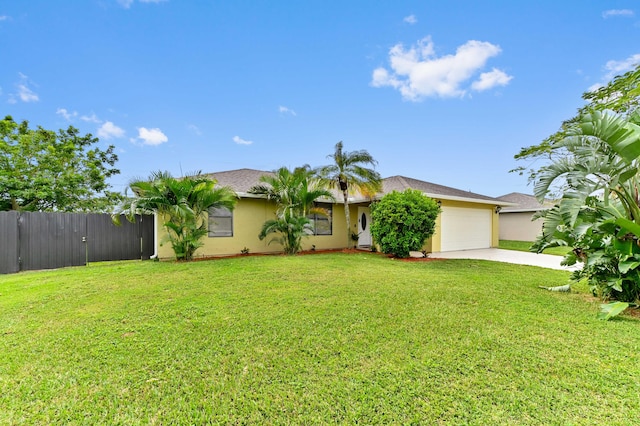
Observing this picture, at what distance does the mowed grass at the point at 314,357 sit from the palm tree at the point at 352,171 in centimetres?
674

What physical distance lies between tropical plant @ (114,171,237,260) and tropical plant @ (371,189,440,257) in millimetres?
5670

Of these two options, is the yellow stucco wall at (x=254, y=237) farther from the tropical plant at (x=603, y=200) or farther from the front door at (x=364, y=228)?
the tropical plant at (x=603, y=200)

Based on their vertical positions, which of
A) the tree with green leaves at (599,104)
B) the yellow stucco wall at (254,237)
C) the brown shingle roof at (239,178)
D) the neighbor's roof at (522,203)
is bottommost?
the yellow stucco wall at (254,237)

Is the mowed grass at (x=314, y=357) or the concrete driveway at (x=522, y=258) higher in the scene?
the mowed grass at (x=314, y=357)

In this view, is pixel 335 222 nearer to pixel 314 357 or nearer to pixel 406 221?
pixel 406 221

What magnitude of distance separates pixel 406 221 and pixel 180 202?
7.56 metres

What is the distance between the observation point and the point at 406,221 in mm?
9789

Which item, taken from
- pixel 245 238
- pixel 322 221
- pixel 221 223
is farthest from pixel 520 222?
pixel 221 223

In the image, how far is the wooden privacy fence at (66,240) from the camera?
8094 mm

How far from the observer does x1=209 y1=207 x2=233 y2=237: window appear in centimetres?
1061

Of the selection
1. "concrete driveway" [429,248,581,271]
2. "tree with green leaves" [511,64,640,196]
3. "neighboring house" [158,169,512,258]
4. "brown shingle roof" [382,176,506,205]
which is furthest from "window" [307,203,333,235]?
"tree with green leaves" [511,64,640,196]

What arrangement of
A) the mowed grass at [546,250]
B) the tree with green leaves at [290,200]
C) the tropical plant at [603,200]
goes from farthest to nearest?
1. the mowed grass at [546,250]
2. the tree with green leaves at [290,200]
3. the tropical plant at [603,200]

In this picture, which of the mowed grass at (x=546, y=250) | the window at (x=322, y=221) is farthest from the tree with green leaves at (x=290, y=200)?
the mowed grass at (x=546, y=250)

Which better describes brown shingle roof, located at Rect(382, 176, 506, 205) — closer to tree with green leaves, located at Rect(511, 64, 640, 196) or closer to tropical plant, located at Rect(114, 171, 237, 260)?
tree with green leaves, located at Rect(511, 64, 640, 196)
